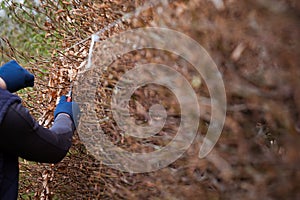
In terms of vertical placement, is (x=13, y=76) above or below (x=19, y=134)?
above

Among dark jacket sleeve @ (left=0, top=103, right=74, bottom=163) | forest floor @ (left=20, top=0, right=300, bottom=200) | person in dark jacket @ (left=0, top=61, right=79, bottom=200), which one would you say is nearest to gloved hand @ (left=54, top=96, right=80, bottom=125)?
person in dark jacket @ (left=0, top=61, right=79, bottom=200)

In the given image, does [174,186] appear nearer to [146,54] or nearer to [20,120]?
[146,54]

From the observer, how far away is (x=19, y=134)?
86.7 inches

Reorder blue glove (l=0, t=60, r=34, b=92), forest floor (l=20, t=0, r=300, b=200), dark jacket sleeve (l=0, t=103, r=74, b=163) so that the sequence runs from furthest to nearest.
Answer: blue glove (l=0, t=60, r=34, b=92)
dark jacket sleeve (l=0, t=103, r=74, b=163)
forest floor (l=20, t=0, r=300, b=200)

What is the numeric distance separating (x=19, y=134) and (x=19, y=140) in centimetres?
3

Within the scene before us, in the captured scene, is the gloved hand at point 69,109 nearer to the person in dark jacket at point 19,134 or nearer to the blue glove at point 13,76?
the person in dark jacket at point 19,134

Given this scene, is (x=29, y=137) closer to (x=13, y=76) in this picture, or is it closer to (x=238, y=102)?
(x=13, y=76)

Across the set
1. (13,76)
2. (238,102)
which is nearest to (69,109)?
(13,76)

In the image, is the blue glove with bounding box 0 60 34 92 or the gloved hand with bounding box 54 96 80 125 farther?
the gloved hand with bounding box 54 96 80 125

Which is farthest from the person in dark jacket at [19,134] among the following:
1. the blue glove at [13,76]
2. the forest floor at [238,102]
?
the forest floor at [238,102]

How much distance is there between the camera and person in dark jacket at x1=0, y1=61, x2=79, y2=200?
2188mm

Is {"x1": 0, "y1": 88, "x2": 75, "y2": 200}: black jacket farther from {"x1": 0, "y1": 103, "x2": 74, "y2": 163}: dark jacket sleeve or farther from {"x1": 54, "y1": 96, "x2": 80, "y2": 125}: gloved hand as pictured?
{"x1": 54, "y1": 96, "x2": 80, "y2": 125}: gloved hand

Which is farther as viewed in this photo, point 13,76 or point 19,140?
point 13,76

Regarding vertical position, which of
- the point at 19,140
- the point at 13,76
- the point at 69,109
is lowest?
the point at 19,140
